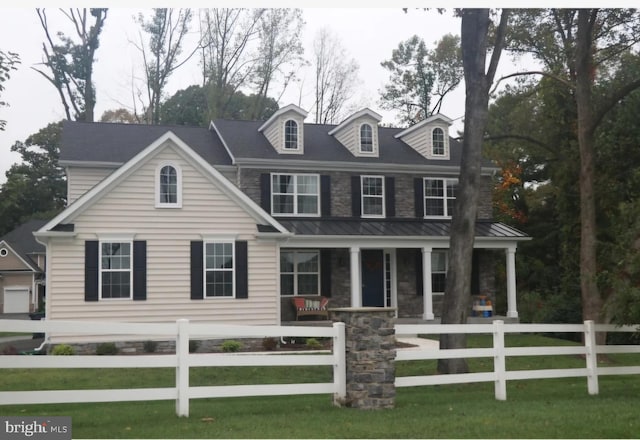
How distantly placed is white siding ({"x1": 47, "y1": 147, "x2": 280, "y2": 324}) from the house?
0.03 metres

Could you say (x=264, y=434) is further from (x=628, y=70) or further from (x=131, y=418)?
(x=628, y=70)

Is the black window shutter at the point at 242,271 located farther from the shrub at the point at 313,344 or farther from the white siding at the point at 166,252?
the shrub at the point at 313,344

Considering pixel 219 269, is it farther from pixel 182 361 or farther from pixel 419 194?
pixel 182 361

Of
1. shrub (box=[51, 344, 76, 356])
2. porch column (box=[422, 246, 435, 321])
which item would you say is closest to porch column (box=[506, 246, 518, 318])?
porch column (box=[422, 246, 435, 321])

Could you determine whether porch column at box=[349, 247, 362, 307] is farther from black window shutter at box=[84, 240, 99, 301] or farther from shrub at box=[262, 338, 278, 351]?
black window shutter at box=[84, 240, 99, 301]

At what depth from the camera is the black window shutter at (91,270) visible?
717 inches

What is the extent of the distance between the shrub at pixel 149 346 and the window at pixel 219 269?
1.86 m

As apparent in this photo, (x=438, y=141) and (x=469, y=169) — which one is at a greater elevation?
(x=438, y=141)

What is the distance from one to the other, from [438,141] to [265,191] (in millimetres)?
7192

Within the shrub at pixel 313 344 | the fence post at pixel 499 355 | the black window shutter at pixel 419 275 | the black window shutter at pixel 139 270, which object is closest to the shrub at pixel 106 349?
the black window shutter at pixel 139 270

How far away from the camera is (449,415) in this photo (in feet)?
29.4

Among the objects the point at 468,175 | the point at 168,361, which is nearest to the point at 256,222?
the point at 468,175

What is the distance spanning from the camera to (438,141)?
27.3m

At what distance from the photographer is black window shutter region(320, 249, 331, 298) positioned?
2459cm
